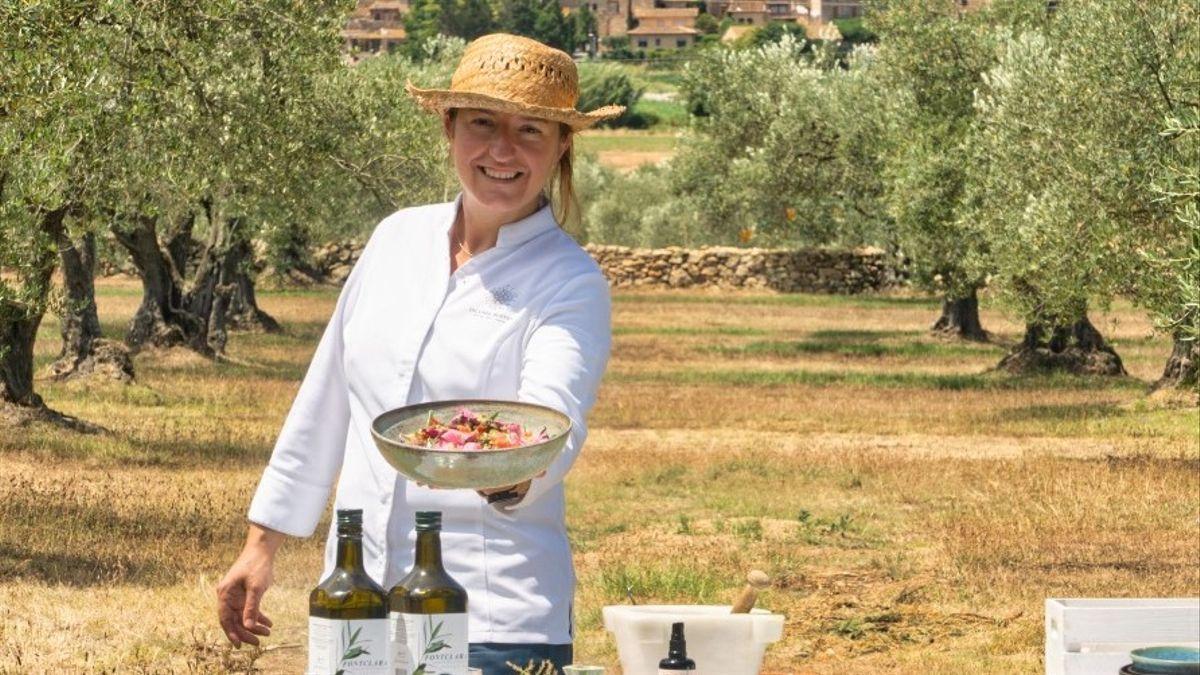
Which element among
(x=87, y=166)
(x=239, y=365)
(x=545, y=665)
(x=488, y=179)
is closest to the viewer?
(x=545, y=665)

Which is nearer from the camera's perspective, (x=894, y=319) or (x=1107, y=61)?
(x=1107, y=61)

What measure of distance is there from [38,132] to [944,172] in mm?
24273

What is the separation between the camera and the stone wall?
69.2 m

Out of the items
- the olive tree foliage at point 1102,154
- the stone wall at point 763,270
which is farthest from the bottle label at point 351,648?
the stone wall at point 763,270

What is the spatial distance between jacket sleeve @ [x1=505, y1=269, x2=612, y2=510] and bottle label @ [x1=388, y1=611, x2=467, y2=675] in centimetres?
46

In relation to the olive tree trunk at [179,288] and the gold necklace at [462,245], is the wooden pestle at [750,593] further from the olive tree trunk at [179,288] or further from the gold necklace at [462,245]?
the olive tree trunk at [179,288]

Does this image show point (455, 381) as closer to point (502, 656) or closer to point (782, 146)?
point (502, 656)

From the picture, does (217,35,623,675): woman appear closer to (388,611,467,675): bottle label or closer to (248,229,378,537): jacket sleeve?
(248,229,378,537): jacket sleeve

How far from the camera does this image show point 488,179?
200 inches

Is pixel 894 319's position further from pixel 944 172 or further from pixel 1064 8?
pixel 1064 8

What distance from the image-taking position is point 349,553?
4184 millimetres

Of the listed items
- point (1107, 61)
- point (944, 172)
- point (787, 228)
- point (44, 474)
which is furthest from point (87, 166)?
point (787, 228)

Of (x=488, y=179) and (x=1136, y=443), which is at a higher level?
(x=488, y=179)

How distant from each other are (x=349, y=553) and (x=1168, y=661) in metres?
1.53
